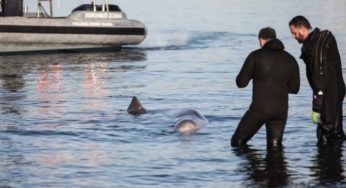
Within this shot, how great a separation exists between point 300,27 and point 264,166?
166cm

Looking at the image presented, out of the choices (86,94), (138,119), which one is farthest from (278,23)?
(138,119)

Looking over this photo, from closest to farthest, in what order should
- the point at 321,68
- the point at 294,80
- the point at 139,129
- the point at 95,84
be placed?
1. the point at 294,80
2. the point at 321,68
3. the point at 139,129
4. the point at 95,84

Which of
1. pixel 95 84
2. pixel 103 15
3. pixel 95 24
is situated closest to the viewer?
pixel 95 84

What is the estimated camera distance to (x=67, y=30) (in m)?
31.6

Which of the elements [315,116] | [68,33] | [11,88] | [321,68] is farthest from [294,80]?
[68,33]

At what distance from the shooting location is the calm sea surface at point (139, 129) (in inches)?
487

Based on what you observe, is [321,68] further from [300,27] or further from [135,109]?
[135,109]

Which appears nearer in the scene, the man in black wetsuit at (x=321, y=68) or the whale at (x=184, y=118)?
the man in black wetsuit at (x=321, y=68)

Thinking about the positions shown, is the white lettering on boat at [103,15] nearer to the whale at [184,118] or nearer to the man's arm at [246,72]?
the whale at [184,118]

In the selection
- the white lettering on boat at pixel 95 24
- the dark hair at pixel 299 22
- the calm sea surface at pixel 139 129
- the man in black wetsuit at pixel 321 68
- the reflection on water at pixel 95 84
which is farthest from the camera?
the white lettering on boat at pixel 95 24

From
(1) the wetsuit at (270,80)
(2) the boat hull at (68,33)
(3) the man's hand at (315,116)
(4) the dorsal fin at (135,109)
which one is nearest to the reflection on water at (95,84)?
(4) the dorsal fin at (135,109)

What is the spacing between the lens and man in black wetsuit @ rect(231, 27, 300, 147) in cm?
1274

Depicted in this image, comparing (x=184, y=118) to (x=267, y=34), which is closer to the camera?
(x=267, y=34)

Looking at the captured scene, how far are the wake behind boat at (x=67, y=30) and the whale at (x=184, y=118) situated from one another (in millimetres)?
13098
